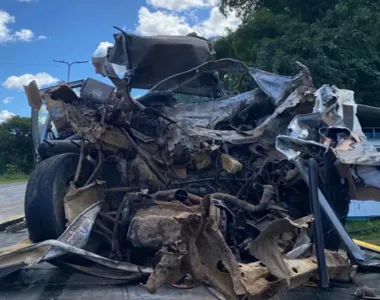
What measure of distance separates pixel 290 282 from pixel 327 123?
1.60 m

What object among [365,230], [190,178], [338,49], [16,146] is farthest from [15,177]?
[190,178]

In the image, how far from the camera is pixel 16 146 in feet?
138

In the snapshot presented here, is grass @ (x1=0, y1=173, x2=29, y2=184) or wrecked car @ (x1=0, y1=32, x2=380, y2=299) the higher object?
wrecked car @ (x1=0, y1=32, x2=380, y2=299)

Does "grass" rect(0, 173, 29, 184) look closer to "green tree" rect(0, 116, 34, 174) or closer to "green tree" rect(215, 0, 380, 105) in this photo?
"green tree" rect(0, 116, 34, 174)

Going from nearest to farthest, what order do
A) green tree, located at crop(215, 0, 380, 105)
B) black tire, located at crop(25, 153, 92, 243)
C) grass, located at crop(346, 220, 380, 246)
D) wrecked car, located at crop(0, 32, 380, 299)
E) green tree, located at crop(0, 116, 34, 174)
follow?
wrecked car, located at crop(0, 32, 380, 299) → black tire, located at crop(25, 153, 92, 243) → grass, located at crop(346, 220, 380, 246) → green tree, located at crop(215, 0, 380, 105) → green tree, located at crop(0, 116, 34, 174)

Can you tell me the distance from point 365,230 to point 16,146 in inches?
1535

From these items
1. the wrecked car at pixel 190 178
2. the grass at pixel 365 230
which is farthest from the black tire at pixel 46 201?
the grass at pixel 365 230

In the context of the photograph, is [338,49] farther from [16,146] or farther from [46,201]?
[16,146]

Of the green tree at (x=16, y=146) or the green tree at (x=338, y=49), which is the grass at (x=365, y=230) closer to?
the green tree at (x=338, y=49)

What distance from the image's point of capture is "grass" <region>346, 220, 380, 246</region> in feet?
22.9

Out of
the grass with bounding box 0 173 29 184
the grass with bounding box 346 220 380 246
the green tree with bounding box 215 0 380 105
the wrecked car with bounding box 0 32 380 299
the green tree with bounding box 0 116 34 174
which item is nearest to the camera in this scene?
the wrecked car with bounding box 0 32 380 299

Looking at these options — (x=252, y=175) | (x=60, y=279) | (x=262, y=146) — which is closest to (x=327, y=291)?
(x=252, y=175)

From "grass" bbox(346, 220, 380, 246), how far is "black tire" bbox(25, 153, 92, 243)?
432cm

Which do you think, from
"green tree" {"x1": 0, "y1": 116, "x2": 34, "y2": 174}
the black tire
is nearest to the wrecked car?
the black tire
